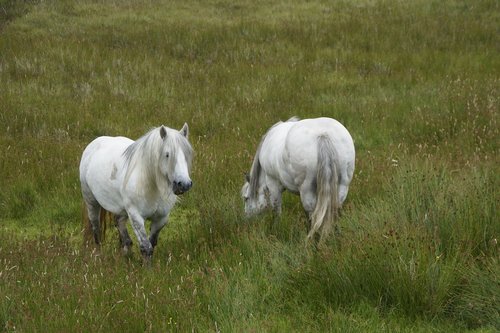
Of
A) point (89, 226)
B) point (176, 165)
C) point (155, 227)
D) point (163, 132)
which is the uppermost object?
point (163, 132)

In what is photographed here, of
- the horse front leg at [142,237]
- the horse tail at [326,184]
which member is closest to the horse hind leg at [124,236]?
the horse front leg at [142,237]

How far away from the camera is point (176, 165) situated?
203 inches

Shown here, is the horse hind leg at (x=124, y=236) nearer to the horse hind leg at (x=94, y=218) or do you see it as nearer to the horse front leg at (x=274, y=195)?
the horse hind leg at (x=94, y=218)

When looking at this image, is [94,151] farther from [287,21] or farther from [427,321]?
[287,21]

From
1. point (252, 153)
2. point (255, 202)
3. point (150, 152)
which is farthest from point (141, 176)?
point (252, 153)

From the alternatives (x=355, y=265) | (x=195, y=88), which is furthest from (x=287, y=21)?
(x=355, y=265)

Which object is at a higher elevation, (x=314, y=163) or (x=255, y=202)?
(x=314, y=163)

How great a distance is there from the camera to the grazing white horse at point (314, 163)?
541cm

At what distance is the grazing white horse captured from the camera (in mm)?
5410

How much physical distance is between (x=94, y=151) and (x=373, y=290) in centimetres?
344

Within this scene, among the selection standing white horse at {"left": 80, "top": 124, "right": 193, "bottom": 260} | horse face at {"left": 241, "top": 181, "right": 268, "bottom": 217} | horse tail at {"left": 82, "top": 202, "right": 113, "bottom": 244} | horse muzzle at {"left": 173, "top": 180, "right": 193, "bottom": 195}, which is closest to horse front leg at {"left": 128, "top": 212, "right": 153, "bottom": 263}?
standing white horse at {"left": 80, "top": 124, "right": 193, "bottom": 260}

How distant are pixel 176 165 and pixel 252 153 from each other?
4.02 m

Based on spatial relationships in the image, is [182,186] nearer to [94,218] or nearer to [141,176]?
[141,176]

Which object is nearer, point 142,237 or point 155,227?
point 142,237
